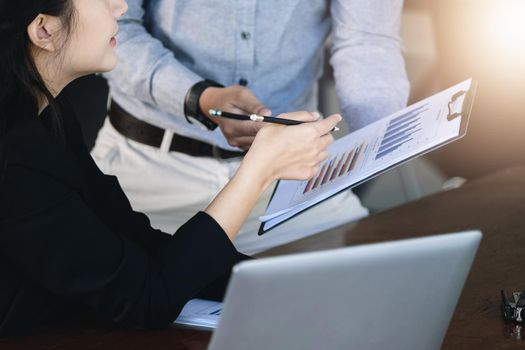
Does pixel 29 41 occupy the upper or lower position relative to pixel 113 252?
upper

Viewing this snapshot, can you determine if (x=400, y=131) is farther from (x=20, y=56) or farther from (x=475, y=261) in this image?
(x=20, y=56)

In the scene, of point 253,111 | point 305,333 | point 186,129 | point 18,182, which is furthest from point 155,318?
point 186,129

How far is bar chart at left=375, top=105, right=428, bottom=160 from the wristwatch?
0.44 m

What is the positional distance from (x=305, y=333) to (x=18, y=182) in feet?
1.53

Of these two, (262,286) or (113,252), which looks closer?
(262,286)

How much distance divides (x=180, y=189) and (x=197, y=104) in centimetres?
25

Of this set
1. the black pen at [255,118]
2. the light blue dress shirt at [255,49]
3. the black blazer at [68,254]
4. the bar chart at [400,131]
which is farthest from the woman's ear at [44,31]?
the light blue dress shirt at [255,49]

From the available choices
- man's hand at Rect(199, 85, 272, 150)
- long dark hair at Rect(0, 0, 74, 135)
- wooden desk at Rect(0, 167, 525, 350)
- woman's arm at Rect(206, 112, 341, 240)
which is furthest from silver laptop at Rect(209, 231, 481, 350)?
man's hand at Rect(199, 85, 272, 150)

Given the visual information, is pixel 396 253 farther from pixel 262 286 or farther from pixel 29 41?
pixel 29 41

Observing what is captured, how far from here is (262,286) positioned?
0.77 meters

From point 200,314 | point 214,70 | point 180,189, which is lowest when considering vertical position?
point 180,189

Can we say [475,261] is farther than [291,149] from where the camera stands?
Yes

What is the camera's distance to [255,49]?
6.50 ft

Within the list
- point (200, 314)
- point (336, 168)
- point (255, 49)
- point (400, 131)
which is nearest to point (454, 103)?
point (400, 131)
